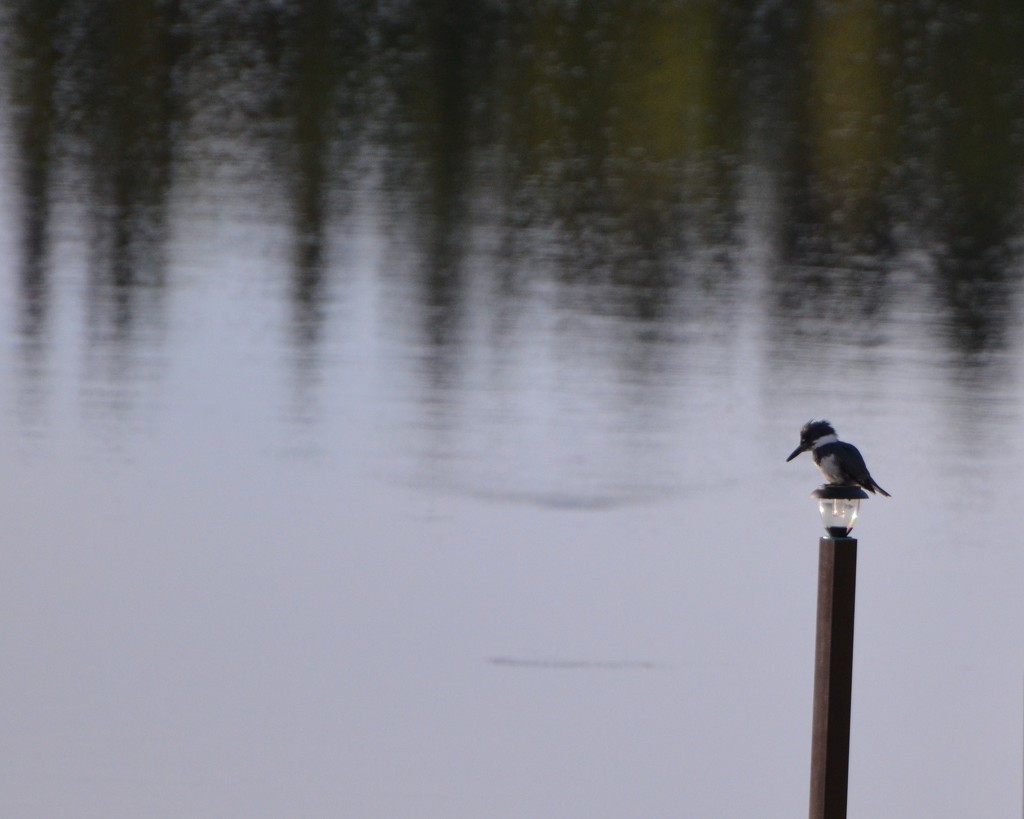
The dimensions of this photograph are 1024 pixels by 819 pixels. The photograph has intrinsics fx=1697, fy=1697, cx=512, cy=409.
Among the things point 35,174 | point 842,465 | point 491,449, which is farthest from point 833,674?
point 35,174

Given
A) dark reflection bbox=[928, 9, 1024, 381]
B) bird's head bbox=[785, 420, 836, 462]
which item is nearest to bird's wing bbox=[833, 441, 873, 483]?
bird's head bbox=[785, 420, 836, 462]

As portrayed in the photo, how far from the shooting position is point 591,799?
12.3 feet

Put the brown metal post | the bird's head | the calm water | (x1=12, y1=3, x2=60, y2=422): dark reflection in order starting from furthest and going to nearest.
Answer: (x1=12, y1=3, x2=60, y2=422): dark reflection < the calm water < the bird's head < the brown metal post

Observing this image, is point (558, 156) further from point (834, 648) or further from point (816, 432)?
point (834, 648)

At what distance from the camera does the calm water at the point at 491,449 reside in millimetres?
3947

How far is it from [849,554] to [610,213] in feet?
22.3

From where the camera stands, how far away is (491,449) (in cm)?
562

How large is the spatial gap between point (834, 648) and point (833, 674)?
4 centimetres

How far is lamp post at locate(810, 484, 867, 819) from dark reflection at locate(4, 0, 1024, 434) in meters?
3.72

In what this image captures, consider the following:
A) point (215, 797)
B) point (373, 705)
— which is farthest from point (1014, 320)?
point (215, 797)

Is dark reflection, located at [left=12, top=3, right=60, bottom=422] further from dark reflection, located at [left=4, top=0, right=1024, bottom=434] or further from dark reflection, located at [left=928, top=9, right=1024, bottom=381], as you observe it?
dark reflection, located at [left=928, top=9, right=1024, bottom=381]

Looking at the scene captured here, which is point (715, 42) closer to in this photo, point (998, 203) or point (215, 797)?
point (998, 203)

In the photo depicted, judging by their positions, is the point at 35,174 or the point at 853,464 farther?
the point at 35,174

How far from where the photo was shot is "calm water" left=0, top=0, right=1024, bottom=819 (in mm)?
3947
